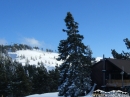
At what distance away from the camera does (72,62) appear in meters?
33.4

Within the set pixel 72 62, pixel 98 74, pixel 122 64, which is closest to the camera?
pixel 72 62

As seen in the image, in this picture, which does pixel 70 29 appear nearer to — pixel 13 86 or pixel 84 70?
pixel 84 70

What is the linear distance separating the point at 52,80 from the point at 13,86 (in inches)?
567

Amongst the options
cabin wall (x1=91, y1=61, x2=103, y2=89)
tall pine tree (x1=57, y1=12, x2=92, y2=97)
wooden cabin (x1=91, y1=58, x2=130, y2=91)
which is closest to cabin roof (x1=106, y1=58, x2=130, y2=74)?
wooden cabin (x1=91, y1=58, x2=130, y2=91)

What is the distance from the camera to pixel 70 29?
34.0 m

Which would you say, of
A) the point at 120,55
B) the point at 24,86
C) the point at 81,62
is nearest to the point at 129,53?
the point at 120,55

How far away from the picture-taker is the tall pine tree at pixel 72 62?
108 ft

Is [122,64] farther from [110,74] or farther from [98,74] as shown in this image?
[98,74]

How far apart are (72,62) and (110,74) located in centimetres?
1259

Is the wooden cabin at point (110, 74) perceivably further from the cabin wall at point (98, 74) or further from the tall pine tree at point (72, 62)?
the tall pine tree at point (72, 62)

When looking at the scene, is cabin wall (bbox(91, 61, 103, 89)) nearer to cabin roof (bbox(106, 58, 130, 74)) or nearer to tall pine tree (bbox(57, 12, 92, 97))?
cabin roof (bbox(106, 58, 130, 74))

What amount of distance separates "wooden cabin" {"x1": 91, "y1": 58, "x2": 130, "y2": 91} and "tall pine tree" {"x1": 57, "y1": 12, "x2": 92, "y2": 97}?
8.08m

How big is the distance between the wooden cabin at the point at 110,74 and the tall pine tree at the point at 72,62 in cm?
808

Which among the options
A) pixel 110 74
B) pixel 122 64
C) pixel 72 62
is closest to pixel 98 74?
pixel 110 74
